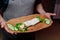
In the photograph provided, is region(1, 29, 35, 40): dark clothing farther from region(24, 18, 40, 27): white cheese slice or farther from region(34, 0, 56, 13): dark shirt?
region(34, 0, 56, 13): dark shirt

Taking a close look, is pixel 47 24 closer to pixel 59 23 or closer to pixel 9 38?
pixel 9 38

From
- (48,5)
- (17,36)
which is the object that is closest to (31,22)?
(17,36)

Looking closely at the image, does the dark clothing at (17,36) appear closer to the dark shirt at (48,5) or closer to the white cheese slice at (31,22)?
the white cheese slice at (31,22)

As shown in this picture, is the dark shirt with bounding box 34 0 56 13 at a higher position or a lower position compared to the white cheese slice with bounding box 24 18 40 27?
lower

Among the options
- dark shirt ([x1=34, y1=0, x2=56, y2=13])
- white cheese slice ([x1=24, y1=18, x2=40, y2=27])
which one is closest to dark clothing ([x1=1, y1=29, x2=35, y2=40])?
white cheese slice ([x1=24, y1=18, x2=40, y2=27])

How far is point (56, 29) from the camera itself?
1.52 metres

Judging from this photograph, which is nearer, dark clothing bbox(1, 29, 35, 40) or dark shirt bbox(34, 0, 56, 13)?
dark clothing bbox(1, 29, 35, 40)

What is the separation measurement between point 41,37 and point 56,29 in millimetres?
170

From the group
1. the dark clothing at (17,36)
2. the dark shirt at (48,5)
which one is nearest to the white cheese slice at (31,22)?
the dark clothing at (17,36)

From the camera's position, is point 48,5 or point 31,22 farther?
point 48,5

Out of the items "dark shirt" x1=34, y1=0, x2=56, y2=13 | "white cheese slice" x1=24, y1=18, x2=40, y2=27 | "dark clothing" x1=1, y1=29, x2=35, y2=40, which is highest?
"white cheese slice" x1=24, y1=18, x2=40, y2=27

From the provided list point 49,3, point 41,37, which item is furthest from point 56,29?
point 49,3

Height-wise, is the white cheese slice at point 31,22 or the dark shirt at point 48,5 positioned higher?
the white cheese slice at point 31,22

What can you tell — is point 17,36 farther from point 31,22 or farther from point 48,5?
point 48,5
